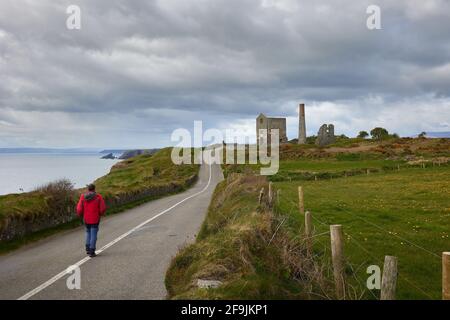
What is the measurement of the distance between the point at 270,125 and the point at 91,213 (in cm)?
10861

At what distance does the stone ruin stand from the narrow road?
8853 cm

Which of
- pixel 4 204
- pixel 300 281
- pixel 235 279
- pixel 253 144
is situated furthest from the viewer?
pixel 253 144

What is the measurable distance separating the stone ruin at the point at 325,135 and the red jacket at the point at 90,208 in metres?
94.9

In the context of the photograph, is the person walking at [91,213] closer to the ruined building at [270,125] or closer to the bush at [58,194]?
the bush at [58,194]

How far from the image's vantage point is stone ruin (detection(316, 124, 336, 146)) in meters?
106

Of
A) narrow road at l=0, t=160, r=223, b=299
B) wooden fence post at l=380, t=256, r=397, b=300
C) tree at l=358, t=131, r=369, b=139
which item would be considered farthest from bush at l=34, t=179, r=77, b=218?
tree at l=358, t=131, r=369, b=139

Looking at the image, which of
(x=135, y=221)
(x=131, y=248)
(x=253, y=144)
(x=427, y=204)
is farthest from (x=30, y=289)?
(x=253, y=144)

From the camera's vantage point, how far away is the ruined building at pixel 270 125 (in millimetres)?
119625

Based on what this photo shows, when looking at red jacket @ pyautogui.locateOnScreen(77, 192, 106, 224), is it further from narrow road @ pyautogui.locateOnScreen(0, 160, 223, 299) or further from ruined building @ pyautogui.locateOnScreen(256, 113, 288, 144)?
ruined building @ pyautogui.locateOnScreen(256, 113, 288, 144)

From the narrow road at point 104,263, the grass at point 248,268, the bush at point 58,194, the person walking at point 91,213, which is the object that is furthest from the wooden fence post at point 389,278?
the bush at point 58,194

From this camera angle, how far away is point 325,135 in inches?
4200

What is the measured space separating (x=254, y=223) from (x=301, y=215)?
9604mm
